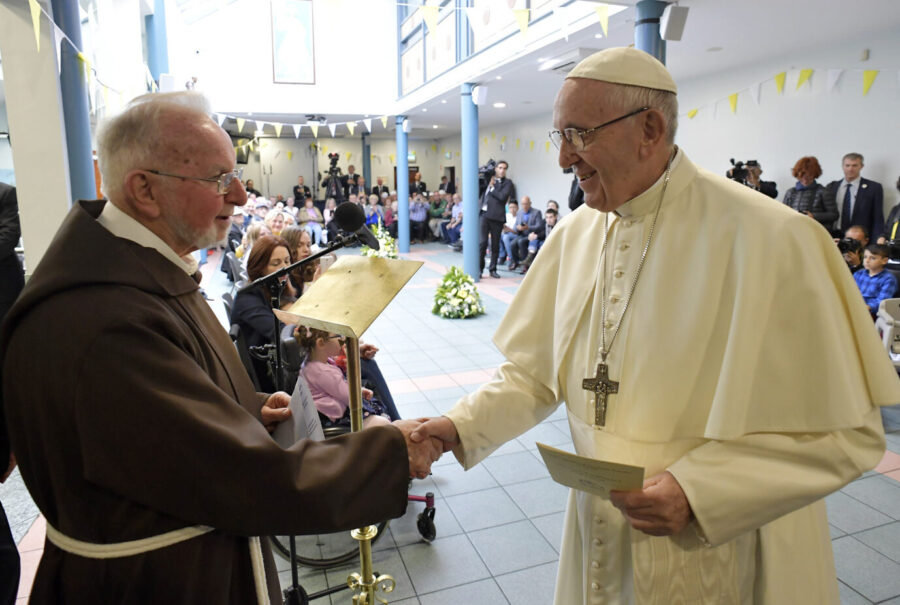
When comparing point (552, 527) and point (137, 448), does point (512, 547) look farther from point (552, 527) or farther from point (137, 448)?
point (137, 448)

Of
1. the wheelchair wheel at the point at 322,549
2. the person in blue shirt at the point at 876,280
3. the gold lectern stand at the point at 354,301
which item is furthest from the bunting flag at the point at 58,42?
the person in blue shirt at the point at 876,280

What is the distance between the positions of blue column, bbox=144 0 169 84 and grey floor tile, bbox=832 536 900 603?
10327 millimetres

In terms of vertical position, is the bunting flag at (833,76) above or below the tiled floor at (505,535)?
above

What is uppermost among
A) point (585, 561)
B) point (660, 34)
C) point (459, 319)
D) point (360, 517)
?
point (660, 34)

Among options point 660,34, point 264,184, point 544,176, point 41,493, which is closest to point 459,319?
point 660,34

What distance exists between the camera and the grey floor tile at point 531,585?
102 inches

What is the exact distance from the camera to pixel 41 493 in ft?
3.66

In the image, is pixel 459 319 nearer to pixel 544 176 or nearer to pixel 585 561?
pixel 585 561

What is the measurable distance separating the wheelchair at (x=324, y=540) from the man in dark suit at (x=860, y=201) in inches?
282

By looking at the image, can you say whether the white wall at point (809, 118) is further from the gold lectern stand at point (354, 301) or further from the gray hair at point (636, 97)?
the gold lectern stand at point (354, 301)

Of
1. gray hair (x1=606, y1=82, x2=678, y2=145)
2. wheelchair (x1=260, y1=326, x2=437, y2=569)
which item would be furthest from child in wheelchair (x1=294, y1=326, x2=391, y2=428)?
gray hair (x1=606, y1=82, x2=678, y2=145)

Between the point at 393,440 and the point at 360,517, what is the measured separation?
0.17m

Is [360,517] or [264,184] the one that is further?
[264,184]

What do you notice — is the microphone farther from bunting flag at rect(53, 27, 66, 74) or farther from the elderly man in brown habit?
bunting flag at rect(53, 27, 66, 74)
